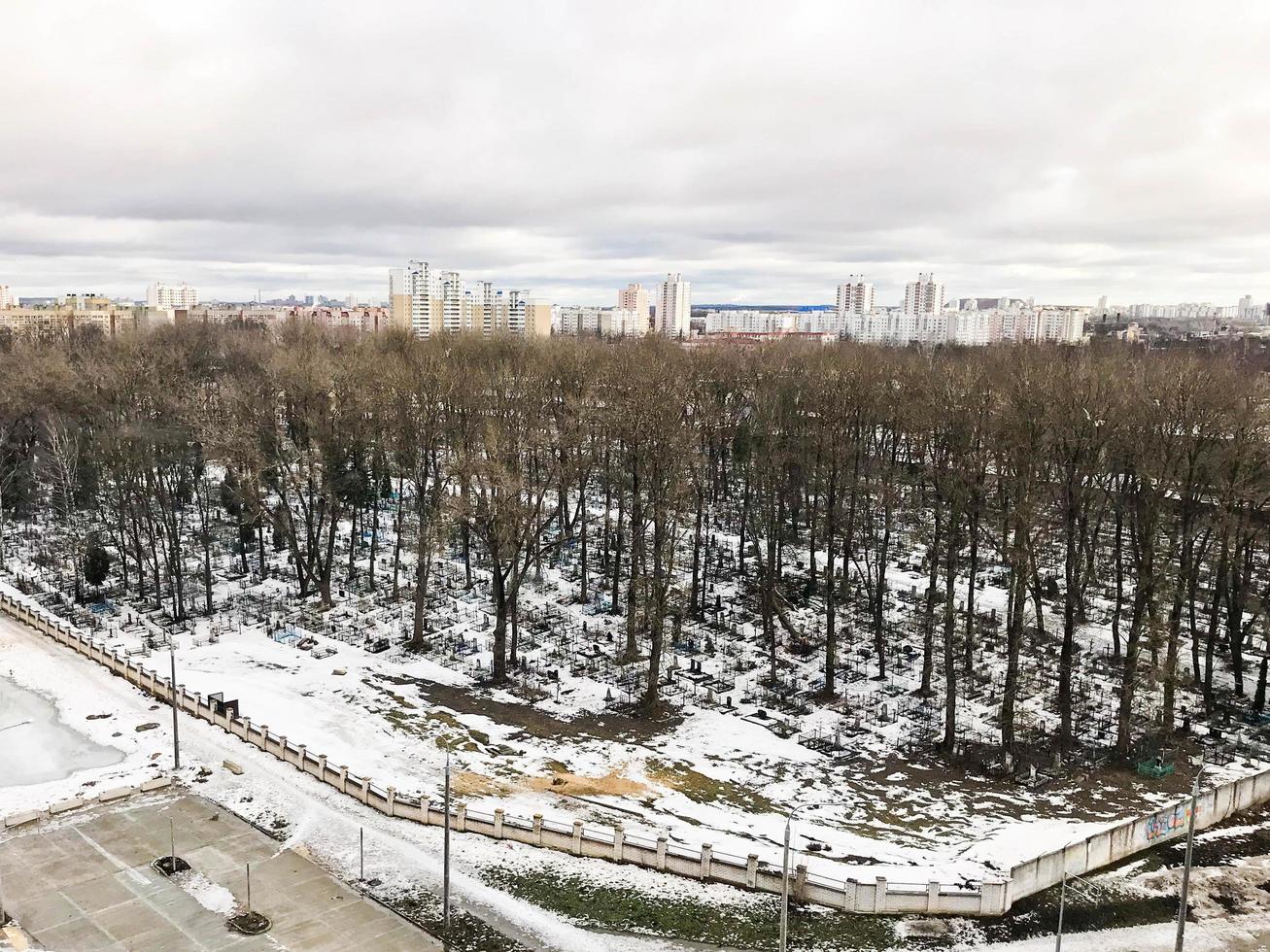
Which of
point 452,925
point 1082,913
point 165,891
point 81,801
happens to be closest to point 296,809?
point 165,891

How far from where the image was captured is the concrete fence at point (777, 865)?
2000cm

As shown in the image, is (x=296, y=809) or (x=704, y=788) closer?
(x=296, y=809)

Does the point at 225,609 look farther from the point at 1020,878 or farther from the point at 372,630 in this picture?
the point at 1020,878

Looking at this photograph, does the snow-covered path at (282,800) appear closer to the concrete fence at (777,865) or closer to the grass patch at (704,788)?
the concrete fence at (777,865)

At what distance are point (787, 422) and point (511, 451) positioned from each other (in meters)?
15.9

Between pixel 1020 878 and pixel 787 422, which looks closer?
pixel 1020 878

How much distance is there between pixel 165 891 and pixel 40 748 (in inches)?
416

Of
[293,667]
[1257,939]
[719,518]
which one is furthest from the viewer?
[719,518]

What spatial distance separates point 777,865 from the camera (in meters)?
21.4

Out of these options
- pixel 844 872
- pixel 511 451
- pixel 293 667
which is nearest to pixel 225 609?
pixel 293 667

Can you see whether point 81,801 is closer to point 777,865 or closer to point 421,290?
point 777,865

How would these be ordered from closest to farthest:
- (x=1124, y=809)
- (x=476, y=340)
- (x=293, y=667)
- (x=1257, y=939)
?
(x=1257, y=939)
(x=1124, y=809)
(x=293, y=667)
(x=476, y=340)

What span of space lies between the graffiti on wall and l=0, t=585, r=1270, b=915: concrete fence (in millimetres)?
24

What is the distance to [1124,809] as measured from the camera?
954 inches
